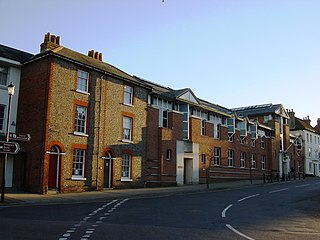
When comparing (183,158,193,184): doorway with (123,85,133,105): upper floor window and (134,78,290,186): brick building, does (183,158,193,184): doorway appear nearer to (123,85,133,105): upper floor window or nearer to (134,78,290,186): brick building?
(134,78,290,186): brick building

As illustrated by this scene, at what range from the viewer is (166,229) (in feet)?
35.7

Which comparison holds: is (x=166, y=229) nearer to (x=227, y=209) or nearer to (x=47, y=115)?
(x=227, y=209)

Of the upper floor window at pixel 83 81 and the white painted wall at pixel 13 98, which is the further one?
the upper floor window at pixel 83 81

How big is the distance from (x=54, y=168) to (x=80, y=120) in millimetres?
4022

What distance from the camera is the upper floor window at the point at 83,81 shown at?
25812mm

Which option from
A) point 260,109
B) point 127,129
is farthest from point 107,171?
point 260,109

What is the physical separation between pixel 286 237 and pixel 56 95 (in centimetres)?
1819

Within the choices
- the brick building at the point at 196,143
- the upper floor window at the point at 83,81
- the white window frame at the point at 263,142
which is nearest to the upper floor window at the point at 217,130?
the brick building at the point at 196,143

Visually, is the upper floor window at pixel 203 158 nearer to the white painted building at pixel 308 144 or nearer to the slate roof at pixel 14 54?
the slate roof at pixel 14 54

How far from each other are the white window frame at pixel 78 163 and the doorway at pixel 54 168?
1.27 m

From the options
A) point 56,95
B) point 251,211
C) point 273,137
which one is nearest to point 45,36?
point 56,95

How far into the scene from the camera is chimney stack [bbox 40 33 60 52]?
87.6ft

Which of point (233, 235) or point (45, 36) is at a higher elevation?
point (45, 36)

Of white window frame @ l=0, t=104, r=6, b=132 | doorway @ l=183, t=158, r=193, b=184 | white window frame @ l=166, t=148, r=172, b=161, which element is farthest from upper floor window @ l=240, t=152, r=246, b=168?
white window frame @ l=0, t=104, r=6, b=132
